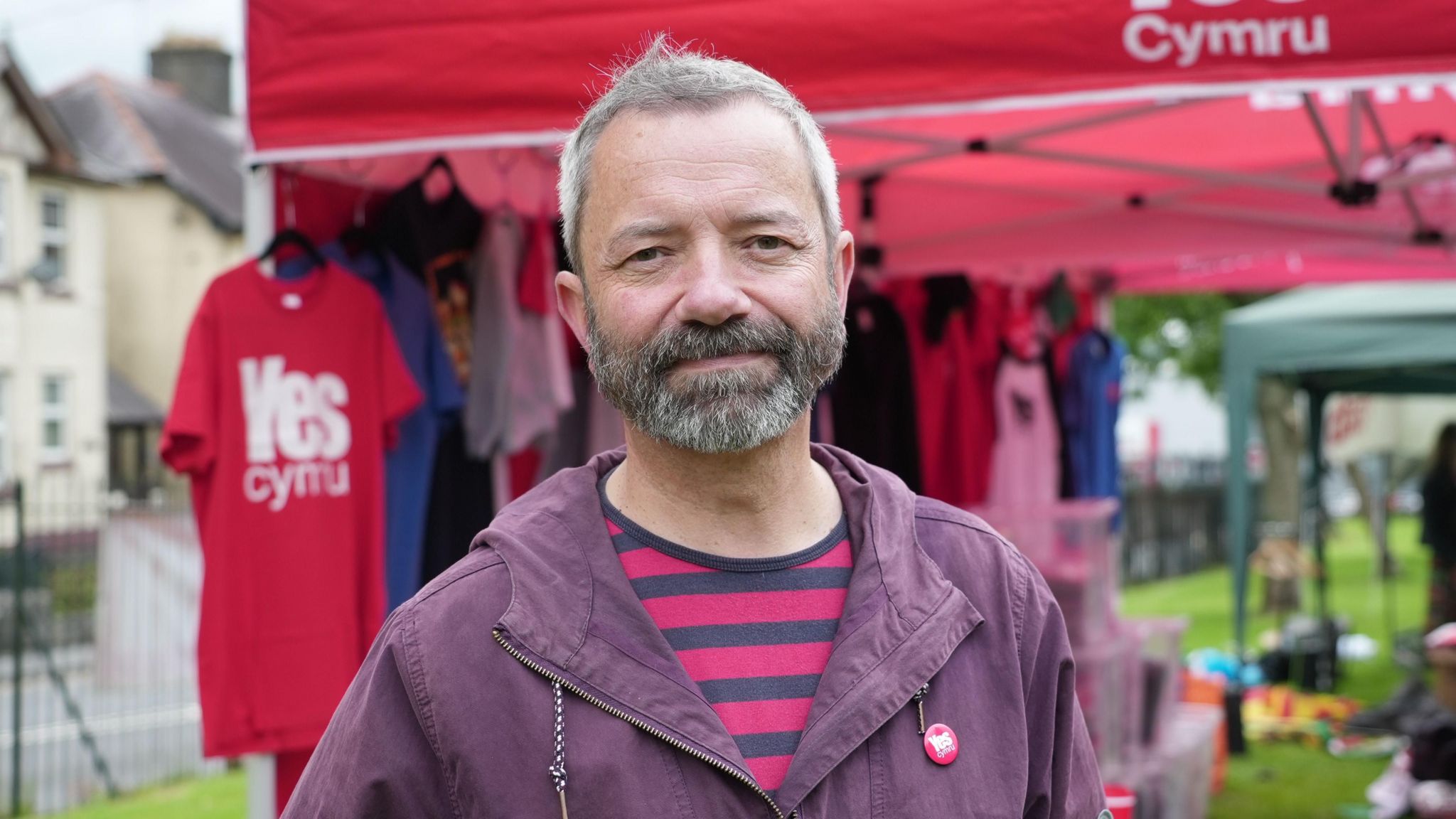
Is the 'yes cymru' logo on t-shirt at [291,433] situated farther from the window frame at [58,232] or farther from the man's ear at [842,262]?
the window frame at [58,232]

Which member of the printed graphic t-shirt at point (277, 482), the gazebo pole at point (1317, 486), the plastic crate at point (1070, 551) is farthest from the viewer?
the gazebo pole at point (1317, 486)

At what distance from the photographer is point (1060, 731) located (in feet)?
5.84

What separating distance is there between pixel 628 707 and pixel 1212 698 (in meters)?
6.56

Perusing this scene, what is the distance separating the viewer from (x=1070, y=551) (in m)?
4.67

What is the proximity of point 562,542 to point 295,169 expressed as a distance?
2405 millimetres

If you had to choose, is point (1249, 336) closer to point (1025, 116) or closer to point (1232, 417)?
point (1232, 417)

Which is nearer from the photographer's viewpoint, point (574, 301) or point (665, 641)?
point (665, 641)

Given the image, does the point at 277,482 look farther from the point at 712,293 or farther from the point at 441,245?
the point at 712,293

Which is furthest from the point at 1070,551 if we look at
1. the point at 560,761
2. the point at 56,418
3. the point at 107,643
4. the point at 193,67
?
the point at 193,67

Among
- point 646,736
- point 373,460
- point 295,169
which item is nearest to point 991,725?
point 646,736

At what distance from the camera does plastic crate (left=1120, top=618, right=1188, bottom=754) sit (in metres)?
5.18

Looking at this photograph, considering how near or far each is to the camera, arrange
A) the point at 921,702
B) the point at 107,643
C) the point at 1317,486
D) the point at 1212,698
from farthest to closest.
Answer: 1. the point at 1317,486
2. the point at 107,643
3. the point at 1212,698
4. the point at 921,702

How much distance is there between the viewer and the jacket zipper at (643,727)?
1.55m

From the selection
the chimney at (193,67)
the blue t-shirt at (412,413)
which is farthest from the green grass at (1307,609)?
the chimney at (193,67)
